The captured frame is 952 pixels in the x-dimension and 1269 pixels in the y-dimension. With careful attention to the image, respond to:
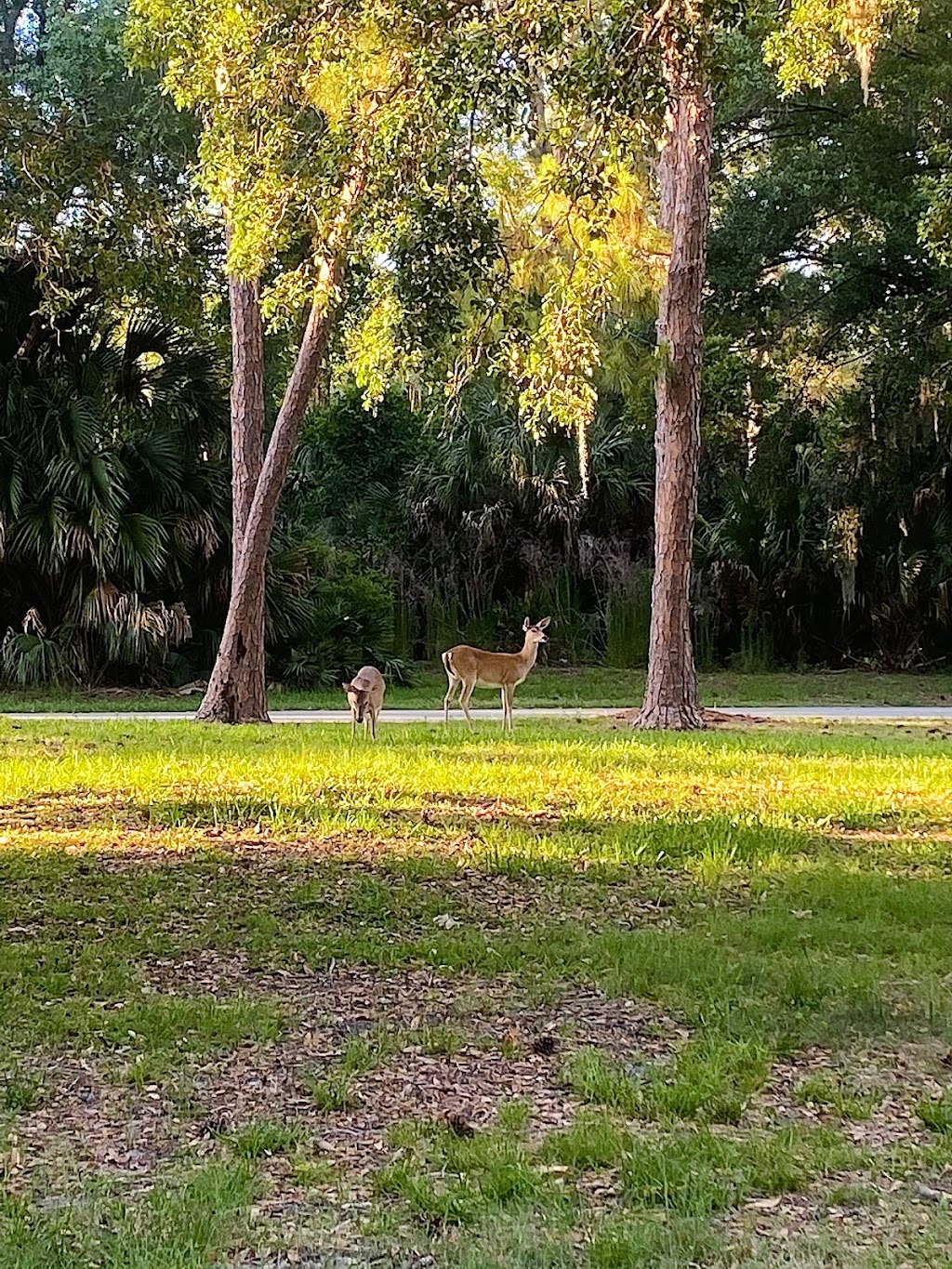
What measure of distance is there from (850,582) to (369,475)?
8566mm

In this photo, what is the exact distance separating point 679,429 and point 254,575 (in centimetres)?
464

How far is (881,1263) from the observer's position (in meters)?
2.85

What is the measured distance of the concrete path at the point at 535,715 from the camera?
48.5ft

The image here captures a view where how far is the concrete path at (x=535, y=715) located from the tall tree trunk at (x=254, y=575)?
1.96ft

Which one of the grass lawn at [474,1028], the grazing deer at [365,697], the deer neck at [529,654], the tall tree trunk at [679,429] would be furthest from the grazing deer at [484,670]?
the grass lawn at [474,1028]

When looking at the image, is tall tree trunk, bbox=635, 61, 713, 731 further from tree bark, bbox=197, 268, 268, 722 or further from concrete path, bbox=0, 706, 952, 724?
tree bark, bbox=197, 268, 268, 722

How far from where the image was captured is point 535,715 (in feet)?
51.5

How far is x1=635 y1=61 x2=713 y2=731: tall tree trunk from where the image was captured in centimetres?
1339

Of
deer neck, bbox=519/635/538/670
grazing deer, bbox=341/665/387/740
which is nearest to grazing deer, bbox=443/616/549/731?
deer neck, bbox=519/635/538/670

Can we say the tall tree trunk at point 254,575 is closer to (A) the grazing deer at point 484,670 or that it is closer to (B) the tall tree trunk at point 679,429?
(A) the grazing deer at point 484,670

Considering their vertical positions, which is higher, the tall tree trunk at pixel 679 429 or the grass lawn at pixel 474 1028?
the tall tree trunk at pixel 679 429

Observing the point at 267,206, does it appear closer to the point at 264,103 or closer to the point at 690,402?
the point at 264,103

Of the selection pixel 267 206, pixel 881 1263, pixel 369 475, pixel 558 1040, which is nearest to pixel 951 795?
pixel 558 1040

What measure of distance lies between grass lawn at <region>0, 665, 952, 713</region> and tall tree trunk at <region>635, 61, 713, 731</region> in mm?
4266
